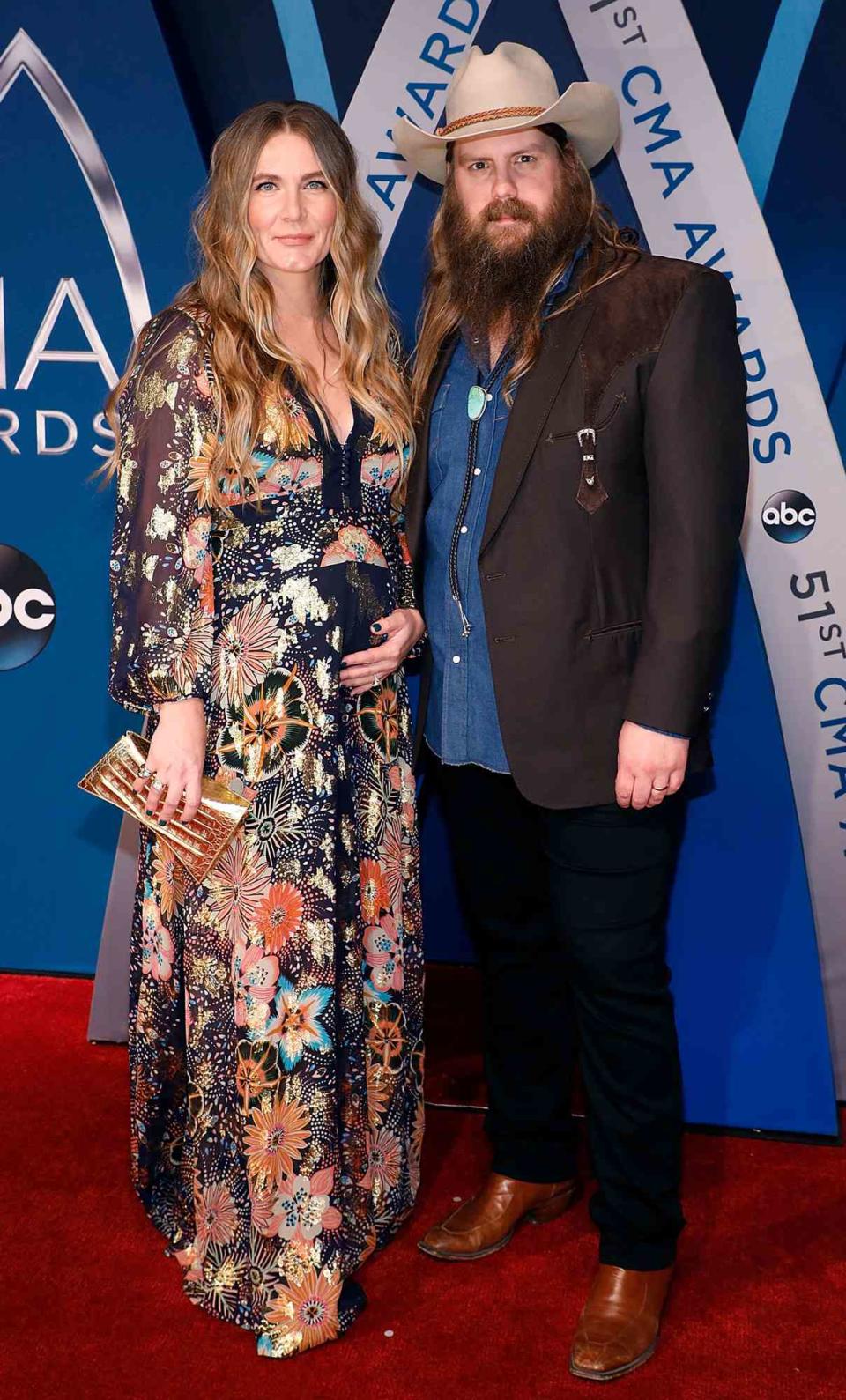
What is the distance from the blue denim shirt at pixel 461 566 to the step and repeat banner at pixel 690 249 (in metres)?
0.67

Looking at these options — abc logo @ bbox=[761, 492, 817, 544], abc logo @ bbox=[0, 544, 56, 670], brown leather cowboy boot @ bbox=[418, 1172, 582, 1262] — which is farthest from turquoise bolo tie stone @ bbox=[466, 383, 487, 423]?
abc logo @ bbox=[0, 544, 56, 670]

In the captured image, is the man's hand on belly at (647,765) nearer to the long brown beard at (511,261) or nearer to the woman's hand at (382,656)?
the woman's hand at (382,656)

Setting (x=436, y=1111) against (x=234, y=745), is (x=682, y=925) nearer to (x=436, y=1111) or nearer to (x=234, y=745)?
(x=436, y=1111)

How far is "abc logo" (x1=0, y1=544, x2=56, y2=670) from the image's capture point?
3.40 m

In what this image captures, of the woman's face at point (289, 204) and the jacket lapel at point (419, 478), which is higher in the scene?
the woman's face at point (289, 204)

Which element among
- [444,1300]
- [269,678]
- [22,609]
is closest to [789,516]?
[269,678]

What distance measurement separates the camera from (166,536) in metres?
2.10

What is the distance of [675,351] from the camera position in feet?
6.71

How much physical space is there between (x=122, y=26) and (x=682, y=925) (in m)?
2.35

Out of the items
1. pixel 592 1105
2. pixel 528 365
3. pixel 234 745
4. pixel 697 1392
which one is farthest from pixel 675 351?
pixel 697 1392

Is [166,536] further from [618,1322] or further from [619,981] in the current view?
[618,1322]

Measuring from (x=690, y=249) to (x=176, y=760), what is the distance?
4.95ft

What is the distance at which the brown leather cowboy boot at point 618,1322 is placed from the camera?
6.98 ft

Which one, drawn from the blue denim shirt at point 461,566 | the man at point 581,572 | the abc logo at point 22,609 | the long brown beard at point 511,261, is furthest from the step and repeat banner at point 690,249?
the blue denim shirt at point 461,566
